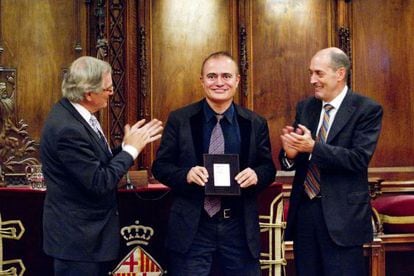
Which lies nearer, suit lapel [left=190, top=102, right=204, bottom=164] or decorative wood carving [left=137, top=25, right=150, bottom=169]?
suit lapel [left=190, top=102, right=204, bottom=164]

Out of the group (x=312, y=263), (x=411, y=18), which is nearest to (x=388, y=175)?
(x=411, y=18)

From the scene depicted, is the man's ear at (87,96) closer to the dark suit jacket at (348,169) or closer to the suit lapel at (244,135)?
the suit lapel at (244,135)

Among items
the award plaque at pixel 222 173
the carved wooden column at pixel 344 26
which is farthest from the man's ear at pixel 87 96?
the carved wooden column at pixel 344 26

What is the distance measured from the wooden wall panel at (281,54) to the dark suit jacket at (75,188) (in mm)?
3233

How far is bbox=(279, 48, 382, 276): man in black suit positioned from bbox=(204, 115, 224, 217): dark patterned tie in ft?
1.08

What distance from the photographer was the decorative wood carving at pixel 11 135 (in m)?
5.85

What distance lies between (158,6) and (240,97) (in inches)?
42.3

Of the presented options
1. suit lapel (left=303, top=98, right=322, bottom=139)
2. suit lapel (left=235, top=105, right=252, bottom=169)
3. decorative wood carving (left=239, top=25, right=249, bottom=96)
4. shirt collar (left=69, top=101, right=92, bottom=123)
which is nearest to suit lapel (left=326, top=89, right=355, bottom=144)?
suit lapel (left=303, top=98, right=322, bottom=139)

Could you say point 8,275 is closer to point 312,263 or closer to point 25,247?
point 25,247

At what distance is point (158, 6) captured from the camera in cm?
611

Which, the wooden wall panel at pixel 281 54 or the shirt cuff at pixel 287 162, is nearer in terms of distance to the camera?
the shirt cuff at pixel 287 162

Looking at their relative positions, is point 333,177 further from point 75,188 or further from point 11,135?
point 11,135

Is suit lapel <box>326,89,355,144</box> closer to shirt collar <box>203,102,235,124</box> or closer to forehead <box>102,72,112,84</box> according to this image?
shirt collar <box>203,102,235,124</box>

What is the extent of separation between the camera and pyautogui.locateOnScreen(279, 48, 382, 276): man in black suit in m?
3.46
